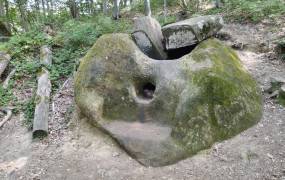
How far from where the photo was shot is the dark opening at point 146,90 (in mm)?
6785

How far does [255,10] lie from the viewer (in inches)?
462

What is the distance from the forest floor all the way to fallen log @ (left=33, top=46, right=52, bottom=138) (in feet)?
0.59

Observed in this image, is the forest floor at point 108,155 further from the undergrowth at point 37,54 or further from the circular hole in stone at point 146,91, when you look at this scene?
the circular hole in stone at point 146,91

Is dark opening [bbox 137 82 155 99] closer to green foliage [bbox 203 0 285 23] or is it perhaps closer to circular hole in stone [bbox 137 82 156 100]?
circular hole in stone [bbox 137 82 156 100]

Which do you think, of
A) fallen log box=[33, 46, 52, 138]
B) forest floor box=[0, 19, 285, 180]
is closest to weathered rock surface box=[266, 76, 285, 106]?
forest floor box=[0, 19, 285, 180]

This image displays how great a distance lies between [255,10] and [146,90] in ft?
22.9

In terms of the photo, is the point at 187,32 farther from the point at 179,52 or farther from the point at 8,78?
the point at 8,78

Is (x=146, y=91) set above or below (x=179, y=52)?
below

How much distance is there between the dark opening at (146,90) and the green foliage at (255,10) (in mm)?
6276

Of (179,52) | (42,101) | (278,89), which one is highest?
(179,52)

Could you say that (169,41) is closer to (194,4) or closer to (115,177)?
(115,177)

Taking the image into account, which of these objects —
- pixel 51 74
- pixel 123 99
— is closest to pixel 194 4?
pixel 51 74

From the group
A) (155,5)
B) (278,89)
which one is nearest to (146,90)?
(278,89)

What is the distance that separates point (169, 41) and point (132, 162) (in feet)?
9.54
